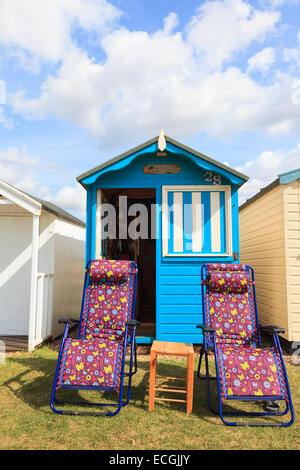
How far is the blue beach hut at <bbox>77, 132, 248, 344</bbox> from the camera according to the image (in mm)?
4840

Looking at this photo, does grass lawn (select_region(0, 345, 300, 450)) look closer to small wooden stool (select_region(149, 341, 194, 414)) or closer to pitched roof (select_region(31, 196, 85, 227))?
small wooden stool (select_region(149, 341, 194, 414))

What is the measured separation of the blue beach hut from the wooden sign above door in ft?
0.06

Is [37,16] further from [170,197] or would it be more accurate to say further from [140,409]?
[140,409]

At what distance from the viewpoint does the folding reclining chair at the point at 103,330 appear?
282 centimetres

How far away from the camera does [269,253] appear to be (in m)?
5.77

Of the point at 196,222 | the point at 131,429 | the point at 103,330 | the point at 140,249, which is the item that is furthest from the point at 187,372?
the point at 140,249

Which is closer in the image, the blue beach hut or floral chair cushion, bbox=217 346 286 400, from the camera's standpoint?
floral chair cushion, bbox=217 346 286 400

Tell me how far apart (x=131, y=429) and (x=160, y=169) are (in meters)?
3.81

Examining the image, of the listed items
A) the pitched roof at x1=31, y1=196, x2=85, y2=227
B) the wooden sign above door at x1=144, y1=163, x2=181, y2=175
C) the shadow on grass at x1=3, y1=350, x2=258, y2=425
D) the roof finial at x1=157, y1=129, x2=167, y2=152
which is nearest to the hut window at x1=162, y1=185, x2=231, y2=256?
the wooden sign above door at x1=144, y1=163, x2=181, y2=175

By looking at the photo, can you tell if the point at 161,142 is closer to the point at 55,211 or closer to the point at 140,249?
the point at 55,211

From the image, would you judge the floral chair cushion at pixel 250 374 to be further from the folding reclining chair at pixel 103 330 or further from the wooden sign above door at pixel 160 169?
the wooden sign above door at pixel 160 169

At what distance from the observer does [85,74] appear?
479cm
